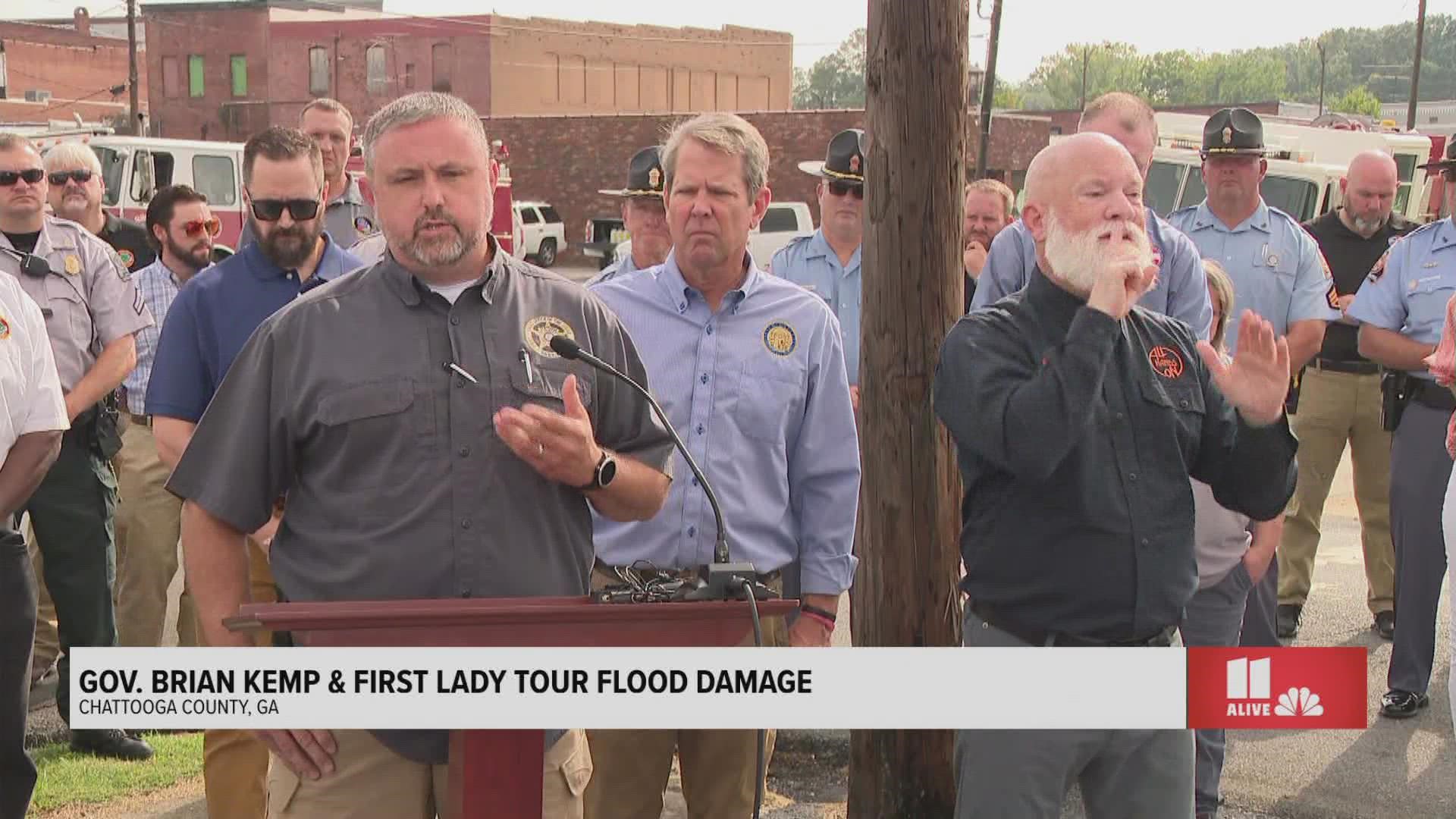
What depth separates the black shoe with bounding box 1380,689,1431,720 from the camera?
22.4 ft

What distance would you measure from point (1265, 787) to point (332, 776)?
4044mm

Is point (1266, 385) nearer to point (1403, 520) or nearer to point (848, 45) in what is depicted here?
point (1403, 520)

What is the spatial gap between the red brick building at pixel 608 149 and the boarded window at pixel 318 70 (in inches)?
467

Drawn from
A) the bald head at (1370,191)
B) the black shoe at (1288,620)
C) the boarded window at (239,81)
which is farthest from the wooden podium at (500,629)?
the boarded window at (239,81)

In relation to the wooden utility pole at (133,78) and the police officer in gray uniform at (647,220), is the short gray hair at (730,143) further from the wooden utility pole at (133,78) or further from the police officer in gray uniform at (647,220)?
the wooden utility pole at (133,78)

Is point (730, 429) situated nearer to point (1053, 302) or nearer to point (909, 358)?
point (909, 358)

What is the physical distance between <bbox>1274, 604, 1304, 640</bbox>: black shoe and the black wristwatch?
5.73m

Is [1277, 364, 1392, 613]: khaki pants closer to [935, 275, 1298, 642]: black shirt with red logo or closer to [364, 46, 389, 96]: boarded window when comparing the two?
[935, 275, 1298, 642]: black shirt with red logo

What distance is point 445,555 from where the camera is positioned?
10.4ft

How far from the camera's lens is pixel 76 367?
6.38 meters

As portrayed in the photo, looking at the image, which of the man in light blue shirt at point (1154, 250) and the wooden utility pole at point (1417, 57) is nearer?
the man in light blue shirt at point (1154, 250)

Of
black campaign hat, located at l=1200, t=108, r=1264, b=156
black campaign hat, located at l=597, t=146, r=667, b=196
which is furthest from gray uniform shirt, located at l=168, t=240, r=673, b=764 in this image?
black campaign hat, located at l=1200, t=108, r=1264, b=156

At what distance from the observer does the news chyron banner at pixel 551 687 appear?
2.55m

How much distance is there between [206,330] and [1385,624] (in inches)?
234
